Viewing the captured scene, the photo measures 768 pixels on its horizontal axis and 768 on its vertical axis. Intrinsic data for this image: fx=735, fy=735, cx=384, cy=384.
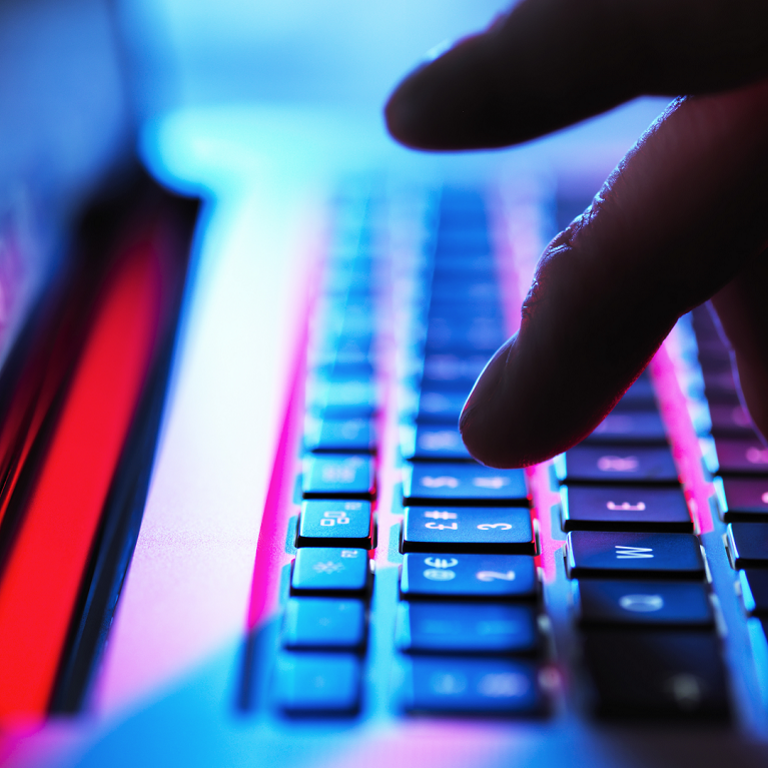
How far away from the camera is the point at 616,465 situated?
340 mm

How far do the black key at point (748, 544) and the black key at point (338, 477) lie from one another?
0.47ft

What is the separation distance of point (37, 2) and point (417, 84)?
33 centimetres

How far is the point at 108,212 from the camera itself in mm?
624

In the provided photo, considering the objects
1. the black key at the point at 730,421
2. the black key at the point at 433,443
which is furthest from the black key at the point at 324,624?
the black key at the point at 730,421

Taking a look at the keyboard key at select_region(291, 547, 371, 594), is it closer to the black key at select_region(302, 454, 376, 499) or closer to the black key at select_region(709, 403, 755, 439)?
the black key at select_region(302, 454, 376, 499)

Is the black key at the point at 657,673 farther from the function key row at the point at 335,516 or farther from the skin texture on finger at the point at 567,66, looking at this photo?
the skin texture on finger at the point at 567,66

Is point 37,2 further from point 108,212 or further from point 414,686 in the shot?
point 414,686

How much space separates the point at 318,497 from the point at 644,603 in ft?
0.44

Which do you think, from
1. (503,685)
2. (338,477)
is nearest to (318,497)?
(338,477)

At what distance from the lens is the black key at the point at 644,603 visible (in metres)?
0.25

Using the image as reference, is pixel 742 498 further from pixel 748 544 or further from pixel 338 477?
pixel 338 477

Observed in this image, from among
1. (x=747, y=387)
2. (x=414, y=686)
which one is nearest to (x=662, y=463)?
(x=747, y=387)

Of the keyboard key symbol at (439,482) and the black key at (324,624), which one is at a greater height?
the keyboard key symbol at (439,482)

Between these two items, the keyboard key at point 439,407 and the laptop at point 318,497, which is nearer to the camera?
the laptop at point 318,497
